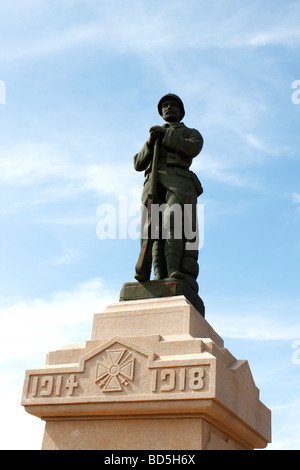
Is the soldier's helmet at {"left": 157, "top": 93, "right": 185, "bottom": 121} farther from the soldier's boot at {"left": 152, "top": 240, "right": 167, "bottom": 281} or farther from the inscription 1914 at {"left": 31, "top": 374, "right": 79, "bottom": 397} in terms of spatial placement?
the inscription 1914 at {"left": 31, "top": 374, "right": 79, "bottom": 397}

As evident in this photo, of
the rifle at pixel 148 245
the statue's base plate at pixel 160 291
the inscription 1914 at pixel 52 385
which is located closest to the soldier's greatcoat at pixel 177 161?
the rifle at pixel 148 245

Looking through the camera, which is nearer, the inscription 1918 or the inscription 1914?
the inscription 1918

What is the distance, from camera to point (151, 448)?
612 centimetres

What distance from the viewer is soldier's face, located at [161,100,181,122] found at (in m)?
8.88

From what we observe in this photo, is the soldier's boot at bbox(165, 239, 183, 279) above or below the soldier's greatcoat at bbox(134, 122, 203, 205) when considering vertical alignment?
below

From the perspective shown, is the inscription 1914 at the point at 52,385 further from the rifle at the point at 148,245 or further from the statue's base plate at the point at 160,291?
the rifle at the point at 148,245

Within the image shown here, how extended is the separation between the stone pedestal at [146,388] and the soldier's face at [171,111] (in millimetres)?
3078

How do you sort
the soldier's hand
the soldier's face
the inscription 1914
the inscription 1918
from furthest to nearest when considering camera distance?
the soldier's face, the soldier's hand, the inscription 1914, the inscription 1918

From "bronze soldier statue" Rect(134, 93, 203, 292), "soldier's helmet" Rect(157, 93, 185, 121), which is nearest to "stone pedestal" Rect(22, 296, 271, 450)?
"bronze soldier statue" Rect(134, 93, 203, 292)

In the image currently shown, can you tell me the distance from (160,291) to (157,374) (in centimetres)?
148

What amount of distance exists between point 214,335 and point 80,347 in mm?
1876

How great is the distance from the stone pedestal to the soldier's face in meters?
3.08
